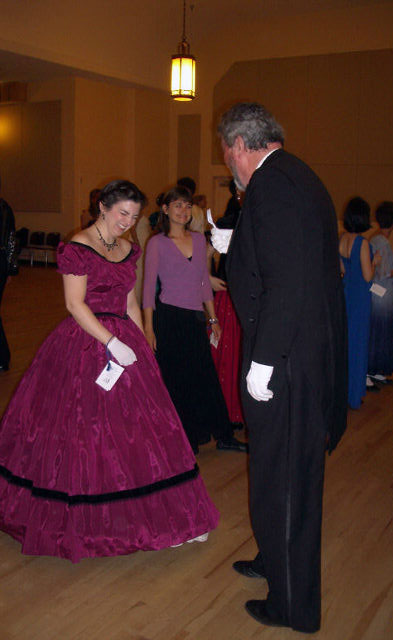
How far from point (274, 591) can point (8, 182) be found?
486 inches

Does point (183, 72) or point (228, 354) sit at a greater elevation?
point (183, 72)

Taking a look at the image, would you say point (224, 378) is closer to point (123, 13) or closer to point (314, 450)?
point (314, 450)

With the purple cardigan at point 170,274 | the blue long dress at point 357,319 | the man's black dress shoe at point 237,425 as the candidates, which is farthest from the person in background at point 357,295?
the purple cardigan at point 170,274

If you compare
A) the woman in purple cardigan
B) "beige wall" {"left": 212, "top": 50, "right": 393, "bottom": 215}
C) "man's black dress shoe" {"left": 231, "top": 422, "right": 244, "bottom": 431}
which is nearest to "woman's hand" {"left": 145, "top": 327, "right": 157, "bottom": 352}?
the woman in purple cardigan

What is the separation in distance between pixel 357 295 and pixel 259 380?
2925 millimetres

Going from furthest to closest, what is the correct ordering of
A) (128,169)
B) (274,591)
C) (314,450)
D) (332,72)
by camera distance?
(128,169) → (332,72) → (274,591) → (314,450)

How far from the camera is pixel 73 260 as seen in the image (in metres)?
2.38

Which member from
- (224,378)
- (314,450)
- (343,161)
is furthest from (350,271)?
(343,161)

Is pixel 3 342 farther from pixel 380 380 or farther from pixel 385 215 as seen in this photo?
pixel 385 215

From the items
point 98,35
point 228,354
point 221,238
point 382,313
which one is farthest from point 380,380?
point 98,35

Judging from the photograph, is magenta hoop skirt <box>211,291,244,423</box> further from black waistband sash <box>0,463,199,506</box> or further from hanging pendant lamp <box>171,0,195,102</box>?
hanging pendant lamp <box>171,0,195,102</box>

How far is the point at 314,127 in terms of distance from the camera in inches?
428

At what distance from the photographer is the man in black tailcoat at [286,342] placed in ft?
5.64

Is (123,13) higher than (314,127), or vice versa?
(123,13)
